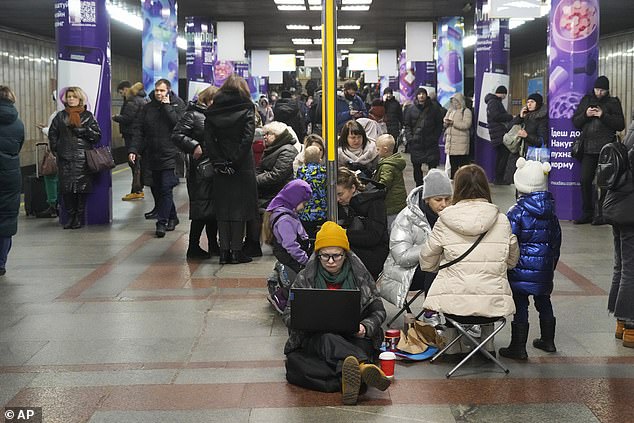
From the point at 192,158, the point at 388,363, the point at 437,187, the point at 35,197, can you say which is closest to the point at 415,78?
the point at 35,197

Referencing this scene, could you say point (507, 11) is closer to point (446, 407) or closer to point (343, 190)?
point (343, 190)

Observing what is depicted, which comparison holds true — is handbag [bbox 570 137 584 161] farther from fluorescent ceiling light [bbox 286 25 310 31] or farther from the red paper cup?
fluorescent ceiling light [bbox 286 25 310 31]

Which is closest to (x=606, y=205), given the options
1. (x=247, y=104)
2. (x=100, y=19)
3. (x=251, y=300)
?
(x=251, y=300)

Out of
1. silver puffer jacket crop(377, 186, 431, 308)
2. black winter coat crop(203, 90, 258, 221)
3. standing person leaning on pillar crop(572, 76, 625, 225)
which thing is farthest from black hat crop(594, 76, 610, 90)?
silver puffer jacket crop(377, 186, 431, 308)

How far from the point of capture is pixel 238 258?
10.6 metres

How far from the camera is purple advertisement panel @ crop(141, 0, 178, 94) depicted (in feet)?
69.8

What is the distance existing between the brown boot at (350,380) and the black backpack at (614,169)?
94.0 inches

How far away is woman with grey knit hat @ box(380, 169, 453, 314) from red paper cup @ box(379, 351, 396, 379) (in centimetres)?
80

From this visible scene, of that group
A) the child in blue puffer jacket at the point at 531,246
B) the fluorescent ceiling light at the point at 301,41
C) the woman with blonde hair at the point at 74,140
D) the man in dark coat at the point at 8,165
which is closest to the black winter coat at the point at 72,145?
the woman with blonde hair at the point at 74,140

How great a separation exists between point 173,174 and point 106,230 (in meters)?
1.53

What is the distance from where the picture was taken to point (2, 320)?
800 centimetres

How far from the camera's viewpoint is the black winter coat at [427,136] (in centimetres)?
1733

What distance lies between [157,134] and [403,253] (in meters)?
6.30

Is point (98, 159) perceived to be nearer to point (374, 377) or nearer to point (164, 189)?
point (164, 189)
